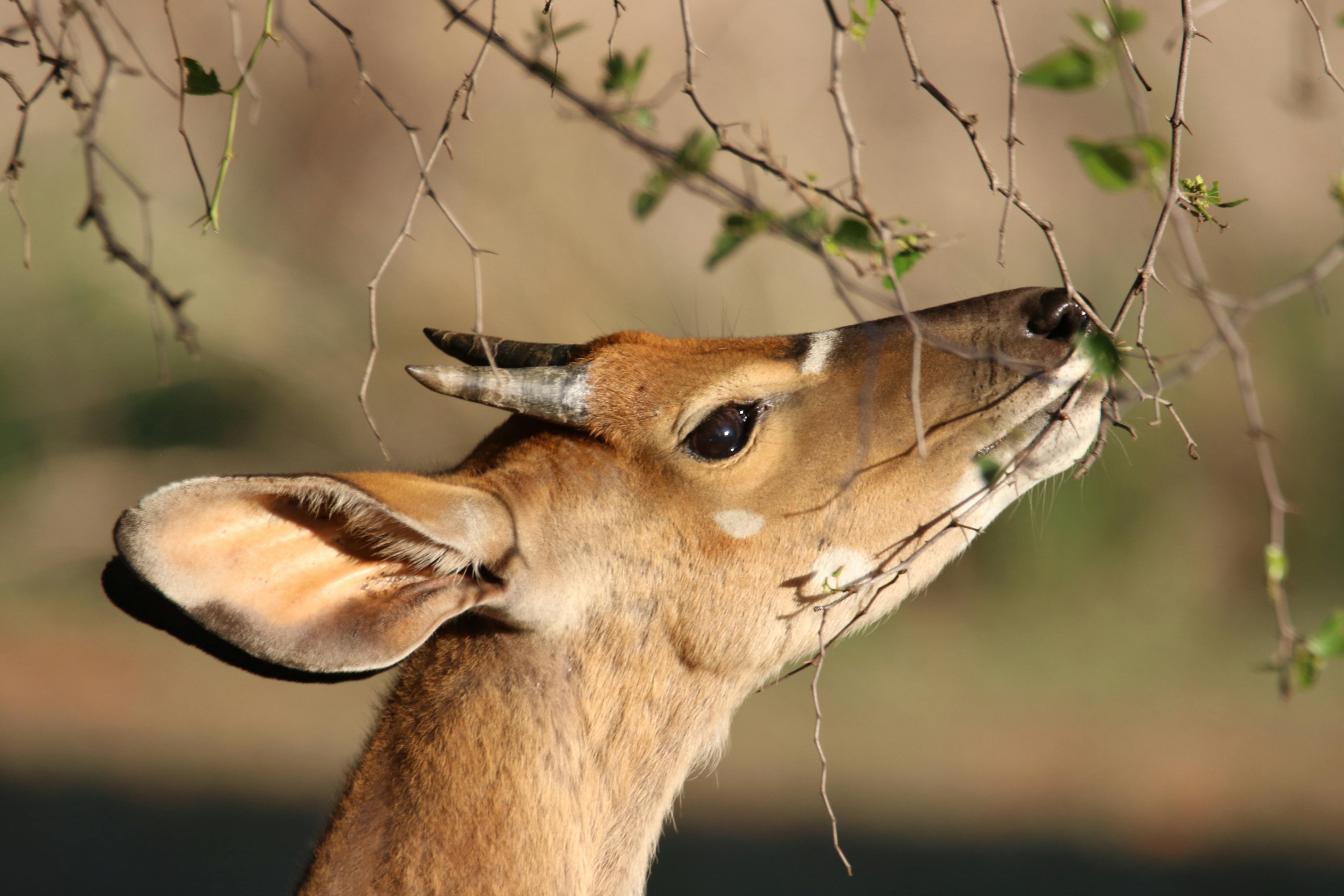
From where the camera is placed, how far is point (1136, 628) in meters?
7.80

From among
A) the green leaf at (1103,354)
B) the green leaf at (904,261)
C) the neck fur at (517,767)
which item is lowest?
the neck fur at (517,767)

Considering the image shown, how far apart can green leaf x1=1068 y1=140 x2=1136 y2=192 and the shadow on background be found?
5.33 metres

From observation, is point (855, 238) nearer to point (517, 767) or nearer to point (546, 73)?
point (546, 73)

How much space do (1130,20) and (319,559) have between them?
1.80m

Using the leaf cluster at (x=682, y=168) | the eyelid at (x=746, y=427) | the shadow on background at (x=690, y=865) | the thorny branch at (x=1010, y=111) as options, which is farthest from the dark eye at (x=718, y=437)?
the shadow on background at (x=690, y=865)

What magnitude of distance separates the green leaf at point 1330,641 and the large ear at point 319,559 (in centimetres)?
156

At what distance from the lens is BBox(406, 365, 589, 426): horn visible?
2.53m

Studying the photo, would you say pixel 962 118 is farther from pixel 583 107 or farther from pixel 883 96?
pixel 883 96

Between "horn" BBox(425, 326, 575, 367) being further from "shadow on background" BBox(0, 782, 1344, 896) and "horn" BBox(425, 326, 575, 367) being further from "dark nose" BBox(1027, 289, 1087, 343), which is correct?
"shadow on background" BBox(0, 782, 1344, 896)

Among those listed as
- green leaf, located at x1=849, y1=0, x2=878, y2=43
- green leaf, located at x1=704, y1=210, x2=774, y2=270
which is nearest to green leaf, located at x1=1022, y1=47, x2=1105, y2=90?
green leaf, located at x1=849, y1=0, x2=878, y2=43

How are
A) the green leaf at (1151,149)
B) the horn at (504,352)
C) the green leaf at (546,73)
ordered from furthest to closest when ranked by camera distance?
1. the horn at (504,352)
2. the green leaf at (546,73)
3. the green leaf at (1151,149)

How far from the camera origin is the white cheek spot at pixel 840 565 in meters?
2.66

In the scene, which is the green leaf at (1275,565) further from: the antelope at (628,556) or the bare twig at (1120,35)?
the antelope at (628,556)

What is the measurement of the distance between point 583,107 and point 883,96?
353 inches
